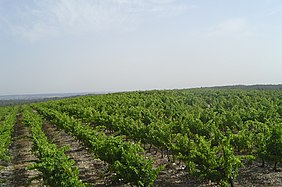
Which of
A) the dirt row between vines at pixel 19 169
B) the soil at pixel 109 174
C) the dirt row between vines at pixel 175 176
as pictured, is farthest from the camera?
the dirt row between vines at pixel 19 169

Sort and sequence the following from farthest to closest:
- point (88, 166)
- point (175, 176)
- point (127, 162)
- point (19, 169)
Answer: point (19, 169) < point (88, 166) < point (175, 176) < point (127, 162)

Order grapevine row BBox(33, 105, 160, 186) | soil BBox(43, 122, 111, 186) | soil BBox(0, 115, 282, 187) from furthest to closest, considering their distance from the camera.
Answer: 1. soil BBox(43, 122, 111, 186)
2. soil BBox(0, 115, 282, 187)
3. grapevine row BBox(33, 105, 160, 186)

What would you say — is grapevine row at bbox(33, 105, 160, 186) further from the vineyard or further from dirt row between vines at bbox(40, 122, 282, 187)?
dirt row between vines at bbox(40, 122, 282, 187)

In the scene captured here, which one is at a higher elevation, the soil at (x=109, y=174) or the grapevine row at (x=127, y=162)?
the grapevine row at (x=127, y=162)

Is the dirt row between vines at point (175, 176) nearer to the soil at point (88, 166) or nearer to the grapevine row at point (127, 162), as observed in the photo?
the soil at point (88, 166)

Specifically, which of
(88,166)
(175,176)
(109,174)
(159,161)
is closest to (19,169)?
(88,166)

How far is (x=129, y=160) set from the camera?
1120 centimetres

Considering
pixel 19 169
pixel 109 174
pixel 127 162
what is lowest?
pixel 19 169

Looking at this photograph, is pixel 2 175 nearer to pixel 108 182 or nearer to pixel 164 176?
pixel 108 182

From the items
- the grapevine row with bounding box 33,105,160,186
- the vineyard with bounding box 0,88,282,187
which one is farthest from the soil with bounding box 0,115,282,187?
the grapevine row with bounding box 33,105,160,186

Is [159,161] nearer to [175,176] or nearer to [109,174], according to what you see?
[175,176]

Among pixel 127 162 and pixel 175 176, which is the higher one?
pixel 127 162

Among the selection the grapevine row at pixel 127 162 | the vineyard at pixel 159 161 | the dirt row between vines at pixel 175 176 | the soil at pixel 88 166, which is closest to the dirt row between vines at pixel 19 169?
the vineyard at pixel 159 161

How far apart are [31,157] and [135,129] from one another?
614 centimetres
